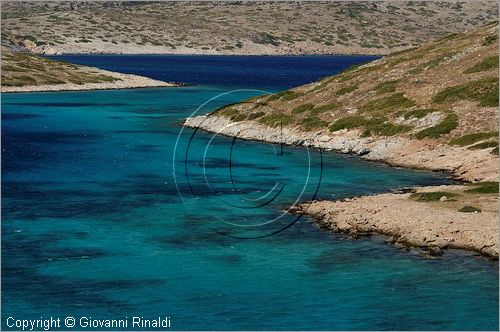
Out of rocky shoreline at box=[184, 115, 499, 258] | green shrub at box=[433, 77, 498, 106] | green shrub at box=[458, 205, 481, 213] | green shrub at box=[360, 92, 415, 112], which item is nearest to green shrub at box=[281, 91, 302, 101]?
green shrub at box=[360, 92, 415, 112]

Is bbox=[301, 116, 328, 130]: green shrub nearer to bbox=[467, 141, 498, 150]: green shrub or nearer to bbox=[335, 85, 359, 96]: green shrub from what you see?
bbox=[335, 85, 359, 96]: green shrub

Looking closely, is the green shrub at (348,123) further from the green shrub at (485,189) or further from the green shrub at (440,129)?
the green shrub at (485,189)

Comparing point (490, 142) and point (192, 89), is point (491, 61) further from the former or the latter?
point (192, 89)

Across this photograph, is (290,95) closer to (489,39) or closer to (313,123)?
(313,123)

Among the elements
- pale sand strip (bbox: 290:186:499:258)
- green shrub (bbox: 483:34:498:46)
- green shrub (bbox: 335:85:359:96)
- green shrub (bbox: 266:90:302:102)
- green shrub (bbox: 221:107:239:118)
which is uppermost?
green shrub (bbox: 483:34:498:46)

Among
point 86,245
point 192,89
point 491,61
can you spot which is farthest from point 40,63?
point 86,245

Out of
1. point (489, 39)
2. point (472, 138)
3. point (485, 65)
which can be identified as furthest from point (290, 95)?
point (472, 138)
